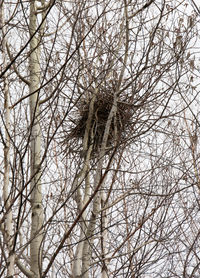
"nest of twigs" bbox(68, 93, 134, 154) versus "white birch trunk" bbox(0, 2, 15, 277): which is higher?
"nest of twigs" bbox(68, 93, 134, 154)

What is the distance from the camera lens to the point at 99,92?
3920mm

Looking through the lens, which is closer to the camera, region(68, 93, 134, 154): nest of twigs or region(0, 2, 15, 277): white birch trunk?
region(0, 2, 15, 277): white birch trunk

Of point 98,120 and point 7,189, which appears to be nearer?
point 7,189

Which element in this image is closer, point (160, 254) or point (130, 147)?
point (160, 254)

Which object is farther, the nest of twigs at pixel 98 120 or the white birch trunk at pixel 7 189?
the nest of twigs at pixel 98 120

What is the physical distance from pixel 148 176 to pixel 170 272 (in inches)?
53.6

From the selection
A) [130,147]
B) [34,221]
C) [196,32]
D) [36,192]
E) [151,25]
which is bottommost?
[34,221]

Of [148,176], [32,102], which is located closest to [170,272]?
[148,176]

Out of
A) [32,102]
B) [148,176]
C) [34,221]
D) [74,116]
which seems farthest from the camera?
[74,116]

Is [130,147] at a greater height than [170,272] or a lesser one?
greater

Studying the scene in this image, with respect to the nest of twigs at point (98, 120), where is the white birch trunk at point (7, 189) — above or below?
below

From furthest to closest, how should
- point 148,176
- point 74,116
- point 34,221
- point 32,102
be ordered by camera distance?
point 74,116 < point 148,176 < point 32,102 < point 34,221

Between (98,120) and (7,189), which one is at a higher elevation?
(98,120)

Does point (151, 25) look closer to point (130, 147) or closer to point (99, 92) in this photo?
point (99, 92)
